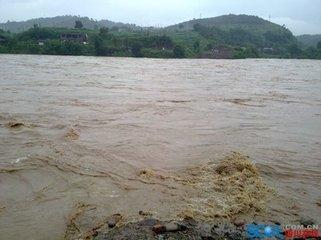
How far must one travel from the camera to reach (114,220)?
4801 millimetres

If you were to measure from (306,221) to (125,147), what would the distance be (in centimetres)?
455

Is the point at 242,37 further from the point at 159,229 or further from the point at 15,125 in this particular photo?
the point at 159,229

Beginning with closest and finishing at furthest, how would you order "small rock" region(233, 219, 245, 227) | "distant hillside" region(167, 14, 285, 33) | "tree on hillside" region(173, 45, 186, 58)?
"small rock" region(233, 219, 245, 227) → "tree on hillside" region(173, 45, 186, 58) → "distant hillside" region(167, 14, 285, 33)

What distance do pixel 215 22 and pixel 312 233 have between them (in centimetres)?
16975

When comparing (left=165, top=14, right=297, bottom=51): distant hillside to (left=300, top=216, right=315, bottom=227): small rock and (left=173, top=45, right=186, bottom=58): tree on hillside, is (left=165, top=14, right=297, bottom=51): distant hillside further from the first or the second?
(left=300, top=216, right=315, bottom=227): small rock

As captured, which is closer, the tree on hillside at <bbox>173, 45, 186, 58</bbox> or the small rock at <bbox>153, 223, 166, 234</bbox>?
the small rock at <bbox>153, 223, 166, 234</bbox>

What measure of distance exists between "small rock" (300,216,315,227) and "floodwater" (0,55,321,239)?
0.19 m

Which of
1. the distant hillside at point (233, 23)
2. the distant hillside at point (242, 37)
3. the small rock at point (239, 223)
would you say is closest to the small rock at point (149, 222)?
the small rock at point (239, 223)

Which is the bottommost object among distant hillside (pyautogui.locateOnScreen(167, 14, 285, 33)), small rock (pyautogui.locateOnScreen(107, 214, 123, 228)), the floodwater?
→ the floodwater

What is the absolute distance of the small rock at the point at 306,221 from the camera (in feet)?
15.6

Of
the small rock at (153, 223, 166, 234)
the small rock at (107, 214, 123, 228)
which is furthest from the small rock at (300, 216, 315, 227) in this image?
the small rock at (107, 214, 123, 228)

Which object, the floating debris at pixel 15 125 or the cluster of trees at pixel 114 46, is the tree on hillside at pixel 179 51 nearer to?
the cluster of trees at pixel 114 46

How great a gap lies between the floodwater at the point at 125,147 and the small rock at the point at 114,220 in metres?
0.15

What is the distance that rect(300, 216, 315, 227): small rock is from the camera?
4742 mm
